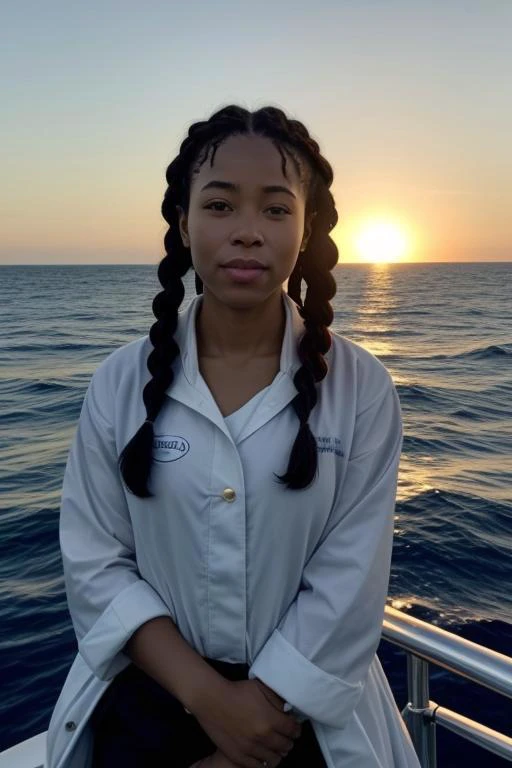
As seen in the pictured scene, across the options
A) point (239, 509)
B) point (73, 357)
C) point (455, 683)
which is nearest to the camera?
point (239, 509)

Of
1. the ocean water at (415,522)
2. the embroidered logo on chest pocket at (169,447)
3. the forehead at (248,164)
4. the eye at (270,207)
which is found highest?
the forehead at (248,164)

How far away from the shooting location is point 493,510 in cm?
806

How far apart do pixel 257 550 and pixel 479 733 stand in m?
0.75

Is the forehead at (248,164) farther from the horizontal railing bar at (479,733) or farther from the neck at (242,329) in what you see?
the horizontal railing bar at (479,733)

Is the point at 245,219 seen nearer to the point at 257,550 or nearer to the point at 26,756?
the point at 257,550

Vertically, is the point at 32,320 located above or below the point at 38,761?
below

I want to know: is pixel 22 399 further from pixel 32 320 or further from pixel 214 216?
pixel 32 320

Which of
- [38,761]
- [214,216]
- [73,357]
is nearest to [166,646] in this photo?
[38,761]

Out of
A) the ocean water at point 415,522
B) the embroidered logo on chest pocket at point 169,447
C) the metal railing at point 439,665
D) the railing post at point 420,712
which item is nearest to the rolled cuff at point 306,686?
the metal railing at point 439,665

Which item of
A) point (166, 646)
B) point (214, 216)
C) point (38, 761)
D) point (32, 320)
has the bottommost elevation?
point (32, 320)

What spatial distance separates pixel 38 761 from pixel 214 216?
154 cm

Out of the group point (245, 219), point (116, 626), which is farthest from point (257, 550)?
point (245, 219)

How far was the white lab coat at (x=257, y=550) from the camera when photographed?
159cm

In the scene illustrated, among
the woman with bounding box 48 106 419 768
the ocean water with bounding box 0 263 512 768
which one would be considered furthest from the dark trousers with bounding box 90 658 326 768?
the ocean water with bounding box 0 263 512 768
